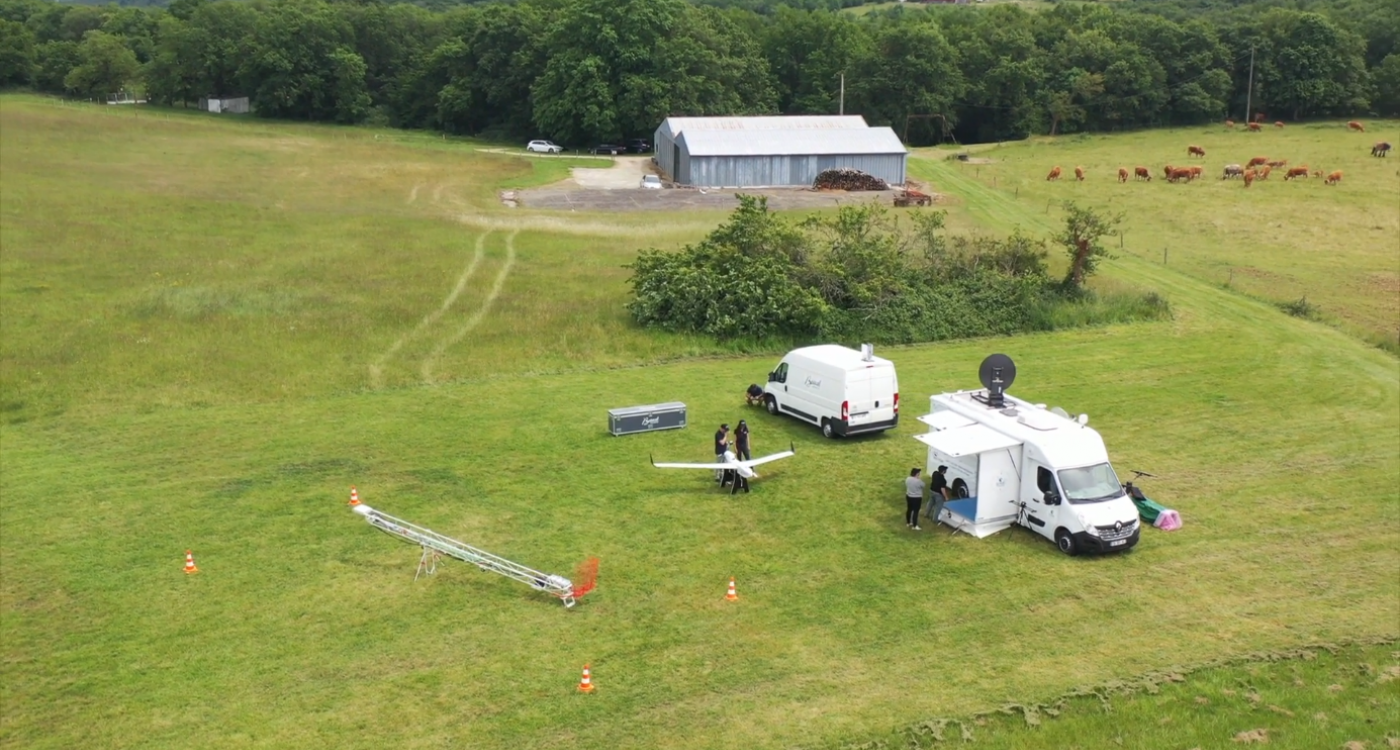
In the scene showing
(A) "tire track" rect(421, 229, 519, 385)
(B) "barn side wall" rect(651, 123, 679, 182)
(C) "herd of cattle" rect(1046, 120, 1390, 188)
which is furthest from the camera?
(B) "barn side wall" rect(651, 123, 679, 182)

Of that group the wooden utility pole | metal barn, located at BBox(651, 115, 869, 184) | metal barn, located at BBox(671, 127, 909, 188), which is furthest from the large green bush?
the wooden utility pole

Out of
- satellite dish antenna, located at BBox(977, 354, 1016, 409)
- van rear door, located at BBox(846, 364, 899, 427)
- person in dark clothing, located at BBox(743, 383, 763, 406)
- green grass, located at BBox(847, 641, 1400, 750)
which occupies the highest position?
satellite dish antenna, located at BBox(977, 354, 1016, 409)

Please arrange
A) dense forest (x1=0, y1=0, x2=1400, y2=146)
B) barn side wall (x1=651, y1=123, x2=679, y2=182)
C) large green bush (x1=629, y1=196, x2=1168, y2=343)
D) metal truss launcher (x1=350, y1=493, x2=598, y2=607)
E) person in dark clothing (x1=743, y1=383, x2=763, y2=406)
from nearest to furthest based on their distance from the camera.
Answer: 1. metal truss launcher (x1=350, y1=493, x2=598, y2=607)
2. person in dark clothing (x1=743, y1=383, x2=763, y2=406)
3. large green bush (x1=629, y1=196, x2=1168, y2=343)
4. barn side wall (x1=651, y1=123, x2=679, y2=182)
5. dense forest (x1=0, y1=0, x2=1400, y2=146)

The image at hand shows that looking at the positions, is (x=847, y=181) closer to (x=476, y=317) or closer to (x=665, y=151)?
(x=665, y=151)

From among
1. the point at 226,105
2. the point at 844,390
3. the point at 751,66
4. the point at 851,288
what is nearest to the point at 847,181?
the point at 851,288

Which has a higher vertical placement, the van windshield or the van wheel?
the van windshield

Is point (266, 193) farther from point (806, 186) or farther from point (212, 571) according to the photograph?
point (212, 571)

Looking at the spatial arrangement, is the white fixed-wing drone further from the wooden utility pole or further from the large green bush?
the wooden utility pole
